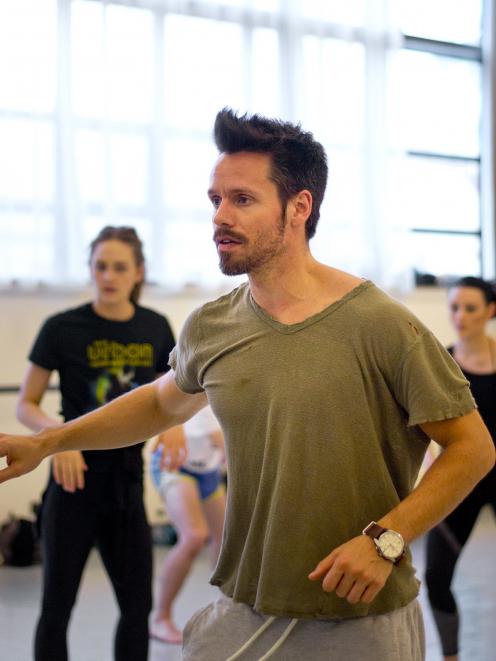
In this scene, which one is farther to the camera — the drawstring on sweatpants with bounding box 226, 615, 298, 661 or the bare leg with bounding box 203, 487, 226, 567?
the bare leg with bounding box 203, 487, 226, 567

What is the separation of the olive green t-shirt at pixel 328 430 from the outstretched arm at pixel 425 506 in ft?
0.16

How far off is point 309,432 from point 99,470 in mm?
1434

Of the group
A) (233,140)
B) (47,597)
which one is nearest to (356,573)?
(233,140)

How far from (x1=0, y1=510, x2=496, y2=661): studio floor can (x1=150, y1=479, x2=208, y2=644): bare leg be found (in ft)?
0.37

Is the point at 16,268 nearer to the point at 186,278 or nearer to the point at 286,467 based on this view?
the point at 186,278

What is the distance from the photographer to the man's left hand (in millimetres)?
1457

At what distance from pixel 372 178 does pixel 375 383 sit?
527cm

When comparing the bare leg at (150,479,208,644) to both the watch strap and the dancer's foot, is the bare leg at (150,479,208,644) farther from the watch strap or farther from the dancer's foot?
the watch strap

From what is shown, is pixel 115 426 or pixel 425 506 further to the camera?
pixel 115 426

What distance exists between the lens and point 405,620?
1.69m

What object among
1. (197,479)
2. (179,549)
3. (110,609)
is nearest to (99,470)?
(179,549)

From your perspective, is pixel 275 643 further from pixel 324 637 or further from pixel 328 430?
pixel 328 430

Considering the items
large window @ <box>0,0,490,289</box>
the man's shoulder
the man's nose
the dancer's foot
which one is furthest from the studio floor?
the man's nose

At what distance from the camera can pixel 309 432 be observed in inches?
64.2
